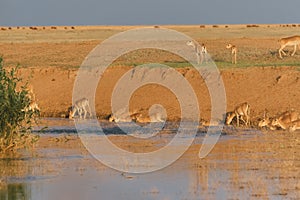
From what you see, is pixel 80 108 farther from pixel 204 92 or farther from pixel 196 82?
pixel 196 82

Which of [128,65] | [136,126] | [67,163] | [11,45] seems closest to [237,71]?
[128,65]

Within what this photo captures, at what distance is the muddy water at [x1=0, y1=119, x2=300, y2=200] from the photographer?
15969 millimetres

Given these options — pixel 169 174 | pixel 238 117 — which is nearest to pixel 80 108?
pixel 238 117

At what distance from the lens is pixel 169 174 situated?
18.2 meters

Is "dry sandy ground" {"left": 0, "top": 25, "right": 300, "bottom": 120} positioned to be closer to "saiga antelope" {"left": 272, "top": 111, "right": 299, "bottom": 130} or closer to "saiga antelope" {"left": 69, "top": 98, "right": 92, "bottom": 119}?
"saiga antelope" {"left": 69, "top": 98, "right": 92, "bottom": 119}

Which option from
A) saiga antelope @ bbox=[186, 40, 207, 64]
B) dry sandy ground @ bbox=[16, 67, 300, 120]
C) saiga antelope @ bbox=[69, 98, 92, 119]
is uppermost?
saiga antelope @ bbox=[186, 40, 207, 64]

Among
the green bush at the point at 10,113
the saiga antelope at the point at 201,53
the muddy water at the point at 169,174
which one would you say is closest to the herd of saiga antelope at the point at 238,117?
the muddy water at the point at 169,174

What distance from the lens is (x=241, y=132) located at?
25.0 meters

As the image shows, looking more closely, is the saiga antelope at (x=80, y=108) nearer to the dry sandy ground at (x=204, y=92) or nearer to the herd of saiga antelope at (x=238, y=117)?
the herd of saiga antelope at (x=238, y=117)

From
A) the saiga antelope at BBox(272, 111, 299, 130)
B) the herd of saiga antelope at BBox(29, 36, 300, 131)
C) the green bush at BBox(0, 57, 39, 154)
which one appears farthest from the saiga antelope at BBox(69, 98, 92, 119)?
the green bush at BBox(0, 57, 39, 154)

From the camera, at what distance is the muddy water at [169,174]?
52.4 ft

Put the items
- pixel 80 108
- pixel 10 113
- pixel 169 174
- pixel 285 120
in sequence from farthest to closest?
pixel 80 108 < pixel 285 120 < pixel 10 113 < pixel 169 174

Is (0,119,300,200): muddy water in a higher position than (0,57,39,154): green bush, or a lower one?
lower

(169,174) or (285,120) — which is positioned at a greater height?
(285,120)
